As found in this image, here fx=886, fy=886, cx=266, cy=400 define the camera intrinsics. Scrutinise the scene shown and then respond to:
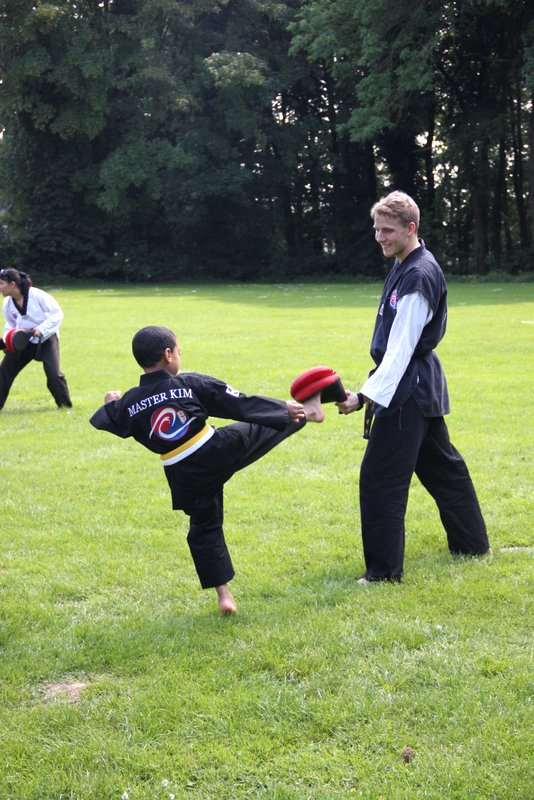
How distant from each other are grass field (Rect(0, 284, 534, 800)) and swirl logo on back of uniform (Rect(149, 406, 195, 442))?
3.61 feet

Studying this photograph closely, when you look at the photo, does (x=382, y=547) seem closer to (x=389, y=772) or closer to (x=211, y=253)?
(x=389, y=772)

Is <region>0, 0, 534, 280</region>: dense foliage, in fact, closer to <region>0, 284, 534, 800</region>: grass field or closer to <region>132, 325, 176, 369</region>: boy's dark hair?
<region>0, 284, 534, 800</region>: grass field

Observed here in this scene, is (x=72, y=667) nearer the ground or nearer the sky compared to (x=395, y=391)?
nearer the ground

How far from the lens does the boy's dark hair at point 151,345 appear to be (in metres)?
5.01

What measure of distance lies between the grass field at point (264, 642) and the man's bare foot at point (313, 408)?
111 centimetres

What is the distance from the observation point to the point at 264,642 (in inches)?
186

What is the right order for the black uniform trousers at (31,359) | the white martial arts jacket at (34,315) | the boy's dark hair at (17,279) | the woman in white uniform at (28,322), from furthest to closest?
1. the black uniform trousers at (31,359)
2. the white martial arts jacket at (34,315)
3. the woman in white uniform at (28,322)
4. the boy's dark hair at (17,279)

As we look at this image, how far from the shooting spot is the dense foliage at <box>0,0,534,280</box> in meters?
40.7

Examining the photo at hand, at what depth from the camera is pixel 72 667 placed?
4656mm

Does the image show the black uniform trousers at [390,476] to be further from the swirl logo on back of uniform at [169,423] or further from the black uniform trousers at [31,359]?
the black uniform trousers at [31,359]

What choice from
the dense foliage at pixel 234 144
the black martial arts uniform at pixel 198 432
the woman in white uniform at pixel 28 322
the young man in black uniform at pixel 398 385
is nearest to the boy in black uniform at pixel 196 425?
the black martial arts uniform at pixel 198 432

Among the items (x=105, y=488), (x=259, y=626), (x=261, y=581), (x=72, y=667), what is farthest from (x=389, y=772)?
(x=105, y=488)

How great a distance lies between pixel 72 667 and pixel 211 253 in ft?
151

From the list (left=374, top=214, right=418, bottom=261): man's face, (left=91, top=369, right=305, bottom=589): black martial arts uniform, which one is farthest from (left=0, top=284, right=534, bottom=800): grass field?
(left=374, top=214, right=418, bottom=261): man's face
